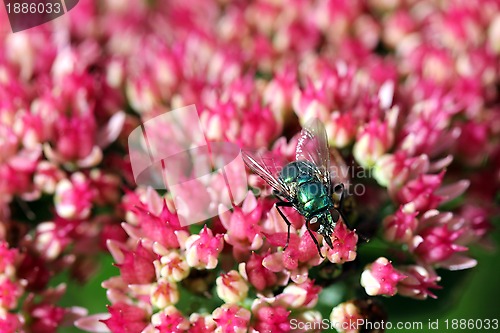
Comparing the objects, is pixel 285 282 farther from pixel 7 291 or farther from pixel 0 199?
pixel 0 199

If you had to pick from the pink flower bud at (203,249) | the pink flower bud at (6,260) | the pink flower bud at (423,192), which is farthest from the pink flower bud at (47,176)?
the pink flower bud at (423,192)

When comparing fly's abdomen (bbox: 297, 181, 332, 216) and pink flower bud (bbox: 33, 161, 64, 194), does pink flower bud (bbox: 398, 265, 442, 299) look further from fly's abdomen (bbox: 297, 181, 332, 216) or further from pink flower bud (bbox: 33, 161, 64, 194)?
pink flower bud (bbox: 33, 161, 64, 194)

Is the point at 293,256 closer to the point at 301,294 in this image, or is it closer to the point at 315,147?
the point at 301,294

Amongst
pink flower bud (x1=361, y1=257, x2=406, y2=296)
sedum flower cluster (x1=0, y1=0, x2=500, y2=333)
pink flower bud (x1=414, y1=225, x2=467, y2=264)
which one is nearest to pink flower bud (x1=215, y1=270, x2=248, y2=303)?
sedum flower cluster (x1=0, y1=0, x2=500, y2=333)

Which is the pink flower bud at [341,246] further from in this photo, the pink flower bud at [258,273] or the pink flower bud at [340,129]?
the pink flower bud at [340,129]

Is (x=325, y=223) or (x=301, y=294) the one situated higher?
(x=325, y=223)

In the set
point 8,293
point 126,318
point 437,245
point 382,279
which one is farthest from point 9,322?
point 437,245
